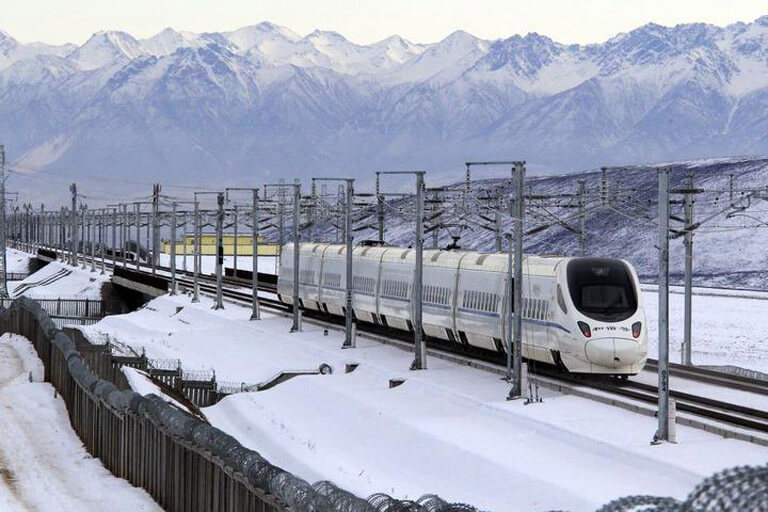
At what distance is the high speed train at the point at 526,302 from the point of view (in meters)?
38.4

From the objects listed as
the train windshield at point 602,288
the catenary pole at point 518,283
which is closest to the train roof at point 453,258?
the train windshield at point 602,288

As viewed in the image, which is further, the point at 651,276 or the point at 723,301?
the point at 651,276

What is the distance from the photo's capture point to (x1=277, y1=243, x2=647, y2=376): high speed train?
126 feet

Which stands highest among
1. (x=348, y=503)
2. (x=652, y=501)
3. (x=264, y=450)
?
(x=652, y=501)

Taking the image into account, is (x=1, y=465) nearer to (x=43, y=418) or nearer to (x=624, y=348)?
(x=43, y=418)

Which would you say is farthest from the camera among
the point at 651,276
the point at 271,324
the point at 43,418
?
the point at 651,276

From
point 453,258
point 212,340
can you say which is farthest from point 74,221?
point 453,258

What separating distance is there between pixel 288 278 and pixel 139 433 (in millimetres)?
44858

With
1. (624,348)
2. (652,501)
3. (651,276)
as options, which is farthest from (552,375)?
(651,276)

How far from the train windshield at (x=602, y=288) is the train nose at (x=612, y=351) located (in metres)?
0.67

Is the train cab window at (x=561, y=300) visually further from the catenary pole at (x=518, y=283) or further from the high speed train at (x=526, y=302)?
the catenary pole at (x=518, y=283)

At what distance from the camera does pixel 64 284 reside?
124062 millimetres

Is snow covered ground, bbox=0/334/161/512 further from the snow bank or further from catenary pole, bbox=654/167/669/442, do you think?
the snow bank

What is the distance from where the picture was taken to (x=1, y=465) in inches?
1128
